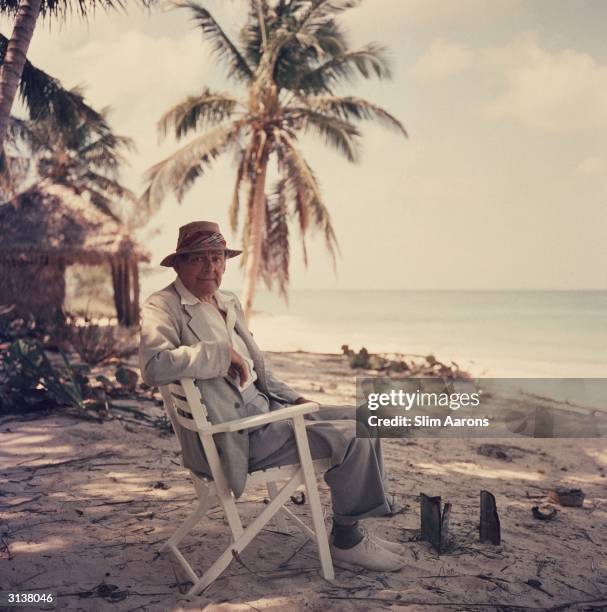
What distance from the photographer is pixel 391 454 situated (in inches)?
184

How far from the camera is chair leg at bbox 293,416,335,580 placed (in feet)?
Result: 8.21

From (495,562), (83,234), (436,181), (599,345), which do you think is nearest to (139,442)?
(495,562)

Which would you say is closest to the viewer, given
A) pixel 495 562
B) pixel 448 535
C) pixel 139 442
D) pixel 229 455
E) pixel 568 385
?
pixel 229 455

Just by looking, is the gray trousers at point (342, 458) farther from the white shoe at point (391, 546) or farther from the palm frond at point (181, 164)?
the palm frond at point (181, 164)

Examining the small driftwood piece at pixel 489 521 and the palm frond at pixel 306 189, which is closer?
the small driftwood piece at pixel 489 521

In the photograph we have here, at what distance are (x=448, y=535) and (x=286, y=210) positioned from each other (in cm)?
1141

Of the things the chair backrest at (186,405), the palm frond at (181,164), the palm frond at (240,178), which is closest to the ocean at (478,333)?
the palm frond at (240,178)

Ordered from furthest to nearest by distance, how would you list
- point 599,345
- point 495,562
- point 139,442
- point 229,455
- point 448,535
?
point 599,345, point 139,442, point 448,535, point 495,562, point 229,455

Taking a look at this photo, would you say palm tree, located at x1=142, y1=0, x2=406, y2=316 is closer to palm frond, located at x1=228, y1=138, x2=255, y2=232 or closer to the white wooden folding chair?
palm frond, located at x1=228, y1=138, x2=255, y2=232

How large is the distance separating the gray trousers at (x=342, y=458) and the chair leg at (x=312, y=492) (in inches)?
2.5

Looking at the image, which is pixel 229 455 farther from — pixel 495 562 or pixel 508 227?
pixel 508 227

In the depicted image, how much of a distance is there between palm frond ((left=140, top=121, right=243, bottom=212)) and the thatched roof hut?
107 centimetres

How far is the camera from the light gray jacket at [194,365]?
2336mm

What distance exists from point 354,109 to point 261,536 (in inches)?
458
